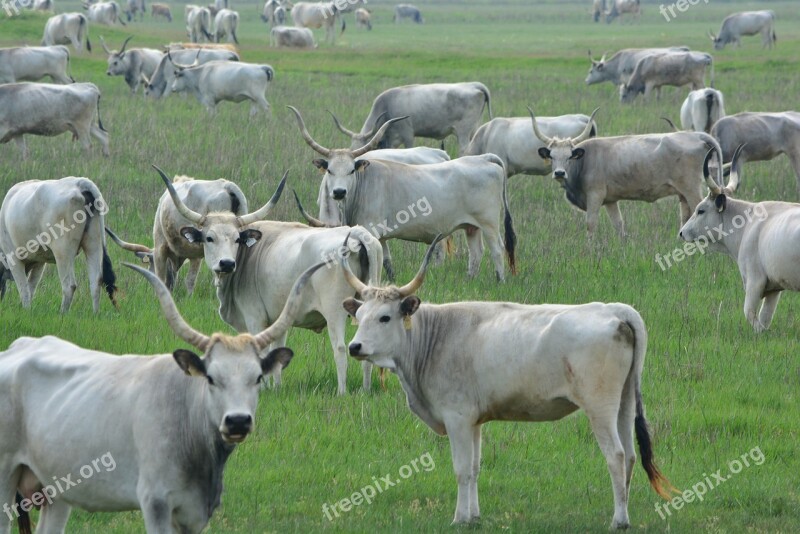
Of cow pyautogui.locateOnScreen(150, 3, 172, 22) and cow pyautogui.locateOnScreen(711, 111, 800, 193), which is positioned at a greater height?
cow pyautogui.locateOnScreen(711, 111, 800, 193)

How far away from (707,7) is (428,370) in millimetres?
101778

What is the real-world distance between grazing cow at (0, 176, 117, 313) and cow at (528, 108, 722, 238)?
23.2ft

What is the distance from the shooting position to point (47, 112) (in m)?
22.5

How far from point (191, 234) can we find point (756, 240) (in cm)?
571

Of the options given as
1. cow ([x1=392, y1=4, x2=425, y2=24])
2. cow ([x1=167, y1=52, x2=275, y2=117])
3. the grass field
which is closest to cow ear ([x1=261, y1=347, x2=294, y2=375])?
the grass field

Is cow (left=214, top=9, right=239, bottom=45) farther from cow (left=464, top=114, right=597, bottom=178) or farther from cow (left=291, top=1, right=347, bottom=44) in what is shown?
cow (left=464, top=114, right=597, bottom=178)

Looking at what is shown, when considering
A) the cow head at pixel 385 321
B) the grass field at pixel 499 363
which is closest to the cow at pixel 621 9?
the grass field at pixel 499 363

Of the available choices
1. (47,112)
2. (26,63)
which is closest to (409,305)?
(47,112)

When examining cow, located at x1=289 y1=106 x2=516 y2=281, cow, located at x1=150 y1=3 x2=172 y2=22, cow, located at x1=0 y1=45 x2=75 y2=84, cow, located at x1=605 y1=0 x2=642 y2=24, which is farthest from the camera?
cow, located at x1=605 y1=0 x2=642 y2=24

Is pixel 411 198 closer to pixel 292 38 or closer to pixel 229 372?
pixel 229 372

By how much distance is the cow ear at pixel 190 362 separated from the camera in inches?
245

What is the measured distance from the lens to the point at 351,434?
30.7 feet

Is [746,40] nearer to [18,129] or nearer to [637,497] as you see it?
[18,129]

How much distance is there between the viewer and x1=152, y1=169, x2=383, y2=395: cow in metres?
10.4
